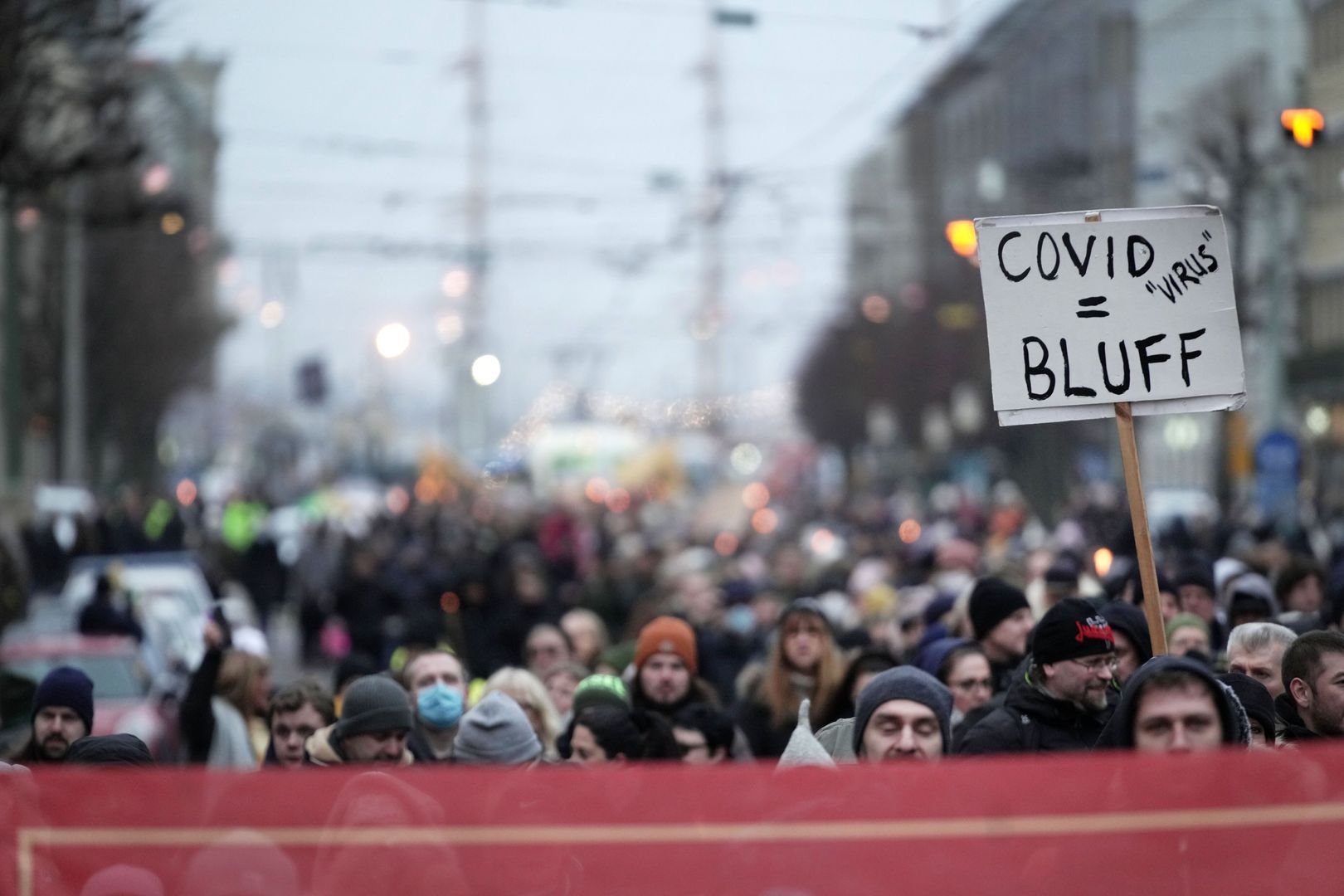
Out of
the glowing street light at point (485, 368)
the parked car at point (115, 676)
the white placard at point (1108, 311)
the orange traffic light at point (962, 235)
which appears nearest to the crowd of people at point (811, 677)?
the parked car at point (115, 676)

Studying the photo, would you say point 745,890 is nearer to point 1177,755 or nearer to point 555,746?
point 1177,755

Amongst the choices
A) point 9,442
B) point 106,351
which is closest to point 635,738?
point 9,442

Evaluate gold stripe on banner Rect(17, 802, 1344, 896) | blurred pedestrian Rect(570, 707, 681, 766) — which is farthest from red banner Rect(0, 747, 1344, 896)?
blurred pedestrian Rect(570, 707, 681, 766)

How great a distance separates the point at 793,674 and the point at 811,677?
0.08 m

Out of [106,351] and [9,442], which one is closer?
[9,442]

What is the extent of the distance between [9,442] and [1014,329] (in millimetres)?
28364

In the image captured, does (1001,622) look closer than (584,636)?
Yes

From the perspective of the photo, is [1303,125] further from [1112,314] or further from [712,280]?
[712,280]

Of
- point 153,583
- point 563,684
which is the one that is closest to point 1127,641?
point 563,684

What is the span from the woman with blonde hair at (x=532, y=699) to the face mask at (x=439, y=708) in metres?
0.46

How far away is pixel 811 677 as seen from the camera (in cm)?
927

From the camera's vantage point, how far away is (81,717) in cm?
760

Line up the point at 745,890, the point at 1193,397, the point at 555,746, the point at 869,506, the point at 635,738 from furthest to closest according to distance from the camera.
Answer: the point at 869,506, the point at 555,746, the point at 635,738, the point at 1193,397, the point at 745,890

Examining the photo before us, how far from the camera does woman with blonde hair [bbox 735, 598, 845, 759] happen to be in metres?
9.16
